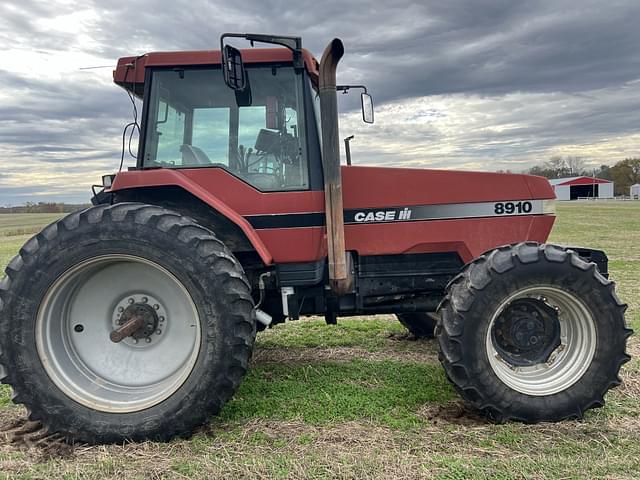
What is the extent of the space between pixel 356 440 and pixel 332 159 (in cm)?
177

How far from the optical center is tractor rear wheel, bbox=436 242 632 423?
10.1ft

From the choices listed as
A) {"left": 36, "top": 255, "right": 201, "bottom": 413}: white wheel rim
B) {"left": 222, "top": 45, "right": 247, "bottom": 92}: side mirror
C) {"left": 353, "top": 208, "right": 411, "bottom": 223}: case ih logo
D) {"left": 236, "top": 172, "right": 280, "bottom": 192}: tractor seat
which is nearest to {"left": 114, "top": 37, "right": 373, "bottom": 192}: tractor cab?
{"left": 236, "top": 172, "right": 280, "bottom": 192}: tractor seat

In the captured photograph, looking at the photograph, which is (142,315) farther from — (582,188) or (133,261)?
(582,188)

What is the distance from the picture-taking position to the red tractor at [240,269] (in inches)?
114

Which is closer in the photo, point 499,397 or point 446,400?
point 499,397

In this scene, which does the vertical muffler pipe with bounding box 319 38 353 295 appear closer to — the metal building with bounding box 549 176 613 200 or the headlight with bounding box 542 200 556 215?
the headlight with bounding box 542 200 556 215

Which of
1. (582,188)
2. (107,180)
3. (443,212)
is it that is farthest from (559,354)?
(582,188)

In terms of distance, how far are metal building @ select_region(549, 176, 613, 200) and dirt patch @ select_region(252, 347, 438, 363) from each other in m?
77.3

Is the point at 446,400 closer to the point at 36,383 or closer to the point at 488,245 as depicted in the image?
the point at 488,245

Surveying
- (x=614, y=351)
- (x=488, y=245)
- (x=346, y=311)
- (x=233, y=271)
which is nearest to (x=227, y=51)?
(x=233, y=271)

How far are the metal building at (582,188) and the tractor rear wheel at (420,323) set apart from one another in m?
76.8

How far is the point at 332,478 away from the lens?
2.53 meters

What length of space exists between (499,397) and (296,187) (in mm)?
1924

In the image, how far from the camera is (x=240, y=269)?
297 centimetres
